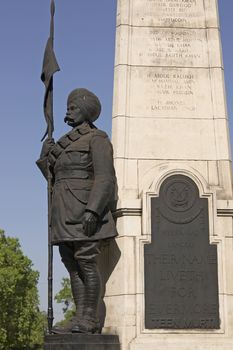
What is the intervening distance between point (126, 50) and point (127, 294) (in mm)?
3709

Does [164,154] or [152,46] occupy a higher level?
[152,46]

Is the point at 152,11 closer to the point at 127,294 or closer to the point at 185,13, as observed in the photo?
the point at 185,13

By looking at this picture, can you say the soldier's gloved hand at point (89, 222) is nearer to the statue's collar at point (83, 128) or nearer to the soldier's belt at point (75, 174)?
the soldier's belt at point (75, 174)

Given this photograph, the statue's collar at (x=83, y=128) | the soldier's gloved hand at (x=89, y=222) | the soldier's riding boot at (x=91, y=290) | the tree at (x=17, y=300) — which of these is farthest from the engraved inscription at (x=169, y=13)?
the tree at (x=17, y=300)

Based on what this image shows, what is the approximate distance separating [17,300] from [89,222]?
35.7 metres

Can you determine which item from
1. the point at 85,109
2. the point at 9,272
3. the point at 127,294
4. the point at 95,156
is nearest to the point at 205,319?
the point at 127,294

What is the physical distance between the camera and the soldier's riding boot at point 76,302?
8.91 meters

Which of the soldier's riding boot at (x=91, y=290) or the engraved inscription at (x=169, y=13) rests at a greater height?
the engraved inscription at (x=169, y=13)

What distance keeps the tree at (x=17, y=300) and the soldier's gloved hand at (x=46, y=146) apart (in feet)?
106

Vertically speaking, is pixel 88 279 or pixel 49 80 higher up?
pixel 49 80

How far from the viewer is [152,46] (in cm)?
1052

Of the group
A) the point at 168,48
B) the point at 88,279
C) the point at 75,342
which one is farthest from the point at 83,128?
the point at 75,342

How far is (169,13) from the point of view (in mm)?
10703

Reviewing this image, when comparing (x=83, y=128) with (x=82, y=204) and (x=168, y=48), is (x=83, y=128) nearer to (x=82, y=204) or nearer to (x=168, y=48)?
(x=82, y=204)
